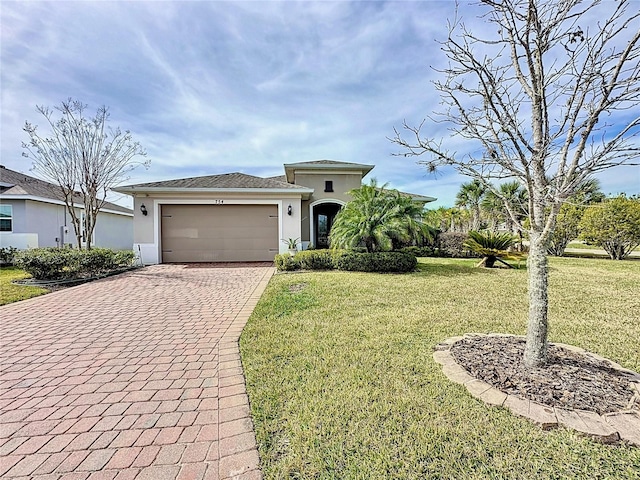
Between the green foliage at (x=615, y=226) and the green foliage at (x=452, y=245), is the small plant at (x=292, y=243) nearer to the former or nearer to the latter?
the green foliage at (x=452, y=245)

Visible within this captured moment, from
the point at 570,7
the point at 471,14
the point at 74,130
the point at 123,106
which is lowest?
the point at 570,7

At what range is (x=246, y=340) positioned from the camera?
4355mm

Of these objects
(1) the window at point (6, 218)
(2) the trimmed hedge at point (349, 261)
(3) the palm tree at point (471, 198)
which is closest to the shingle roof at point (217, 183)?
(2) the trimmed hedge at point (349, 261)

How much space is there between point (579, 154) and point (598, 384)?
7.23 feet

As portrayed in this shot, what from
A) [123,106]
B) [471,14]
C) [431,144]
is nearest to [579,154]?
[431,144]

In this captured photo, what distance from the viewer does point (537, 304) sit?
3.11m

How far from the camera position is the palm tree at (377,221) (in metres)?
9.85

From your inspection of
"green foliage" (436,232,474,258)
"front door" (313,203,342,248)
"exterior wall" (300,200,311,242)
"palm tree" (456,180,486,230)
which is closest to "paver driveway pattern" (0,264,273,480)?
"exterior wall" (300,200,311,242)

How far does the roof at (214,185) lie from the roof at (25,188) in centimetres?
355

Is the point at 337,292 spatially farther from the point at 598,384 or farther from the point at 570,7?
the point at 570,7

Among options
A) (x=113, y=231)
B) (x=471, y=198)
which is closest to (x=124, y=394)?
(x=113, y=231)

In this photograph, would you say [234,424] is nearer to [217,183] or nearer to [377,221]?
[377,221]

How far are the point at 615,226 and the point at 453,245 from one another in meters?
7.75

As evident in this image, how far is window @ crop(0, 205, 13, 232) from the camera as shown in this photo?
1445 centimetres
